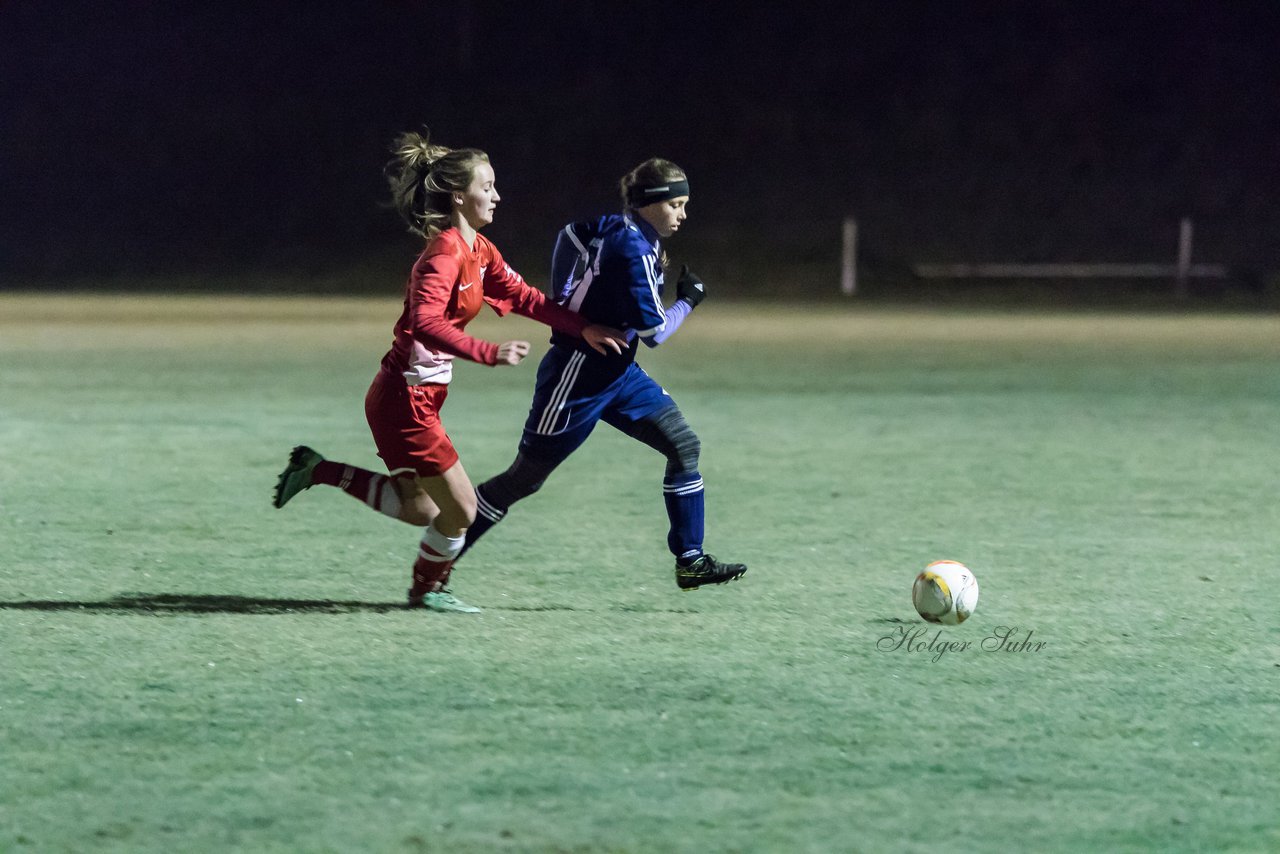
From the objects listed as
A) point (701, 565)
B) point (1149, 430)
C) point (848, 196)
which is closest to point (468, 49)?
point (848, 196)

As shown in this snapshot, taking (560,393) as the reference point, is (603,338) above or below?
above

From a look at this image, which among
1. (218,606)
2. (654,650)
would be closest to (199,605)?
(218,606)

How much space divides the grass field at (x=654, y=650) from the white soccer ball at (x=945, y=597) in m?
0.09

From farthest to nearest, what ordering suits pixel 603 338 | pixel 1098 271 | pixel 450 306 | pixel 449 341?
pixel 1098 271
pixel 603 338
pixel 450 306
pixel 449 341

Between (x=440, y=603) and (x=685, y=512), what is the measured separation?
3.07ft

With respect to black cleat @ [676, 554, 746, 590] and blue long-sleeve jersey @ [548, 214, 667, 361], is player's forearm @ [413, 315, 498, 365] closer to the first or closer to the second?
blue long-sleeve jersey @ [548, 214, 667, 361]

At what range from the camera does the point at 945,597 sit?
229 inches

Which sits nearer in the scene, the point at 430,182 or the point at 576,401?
the point at 430,182

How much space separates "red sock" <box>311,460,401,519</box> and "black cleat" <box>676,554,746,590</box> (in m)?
1.05

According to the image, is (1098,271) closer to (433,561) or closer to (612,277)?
(612,277)

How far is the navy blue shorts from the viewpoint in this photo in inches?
246

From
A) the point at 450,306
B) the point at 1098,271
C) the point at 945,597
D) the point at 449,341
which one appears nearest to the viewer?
the point at 449,341

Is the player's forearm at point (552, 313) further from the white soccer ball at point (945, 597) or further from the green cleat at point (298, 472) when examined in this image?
the white soccer ball at point (945, 597)

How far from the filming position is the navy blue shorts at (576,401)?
6.25 metres
